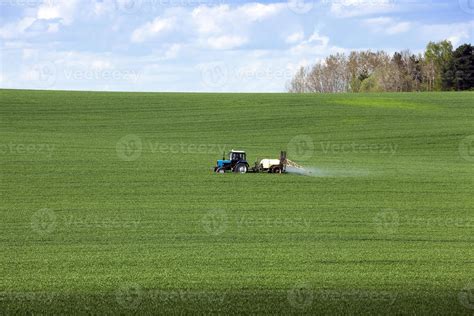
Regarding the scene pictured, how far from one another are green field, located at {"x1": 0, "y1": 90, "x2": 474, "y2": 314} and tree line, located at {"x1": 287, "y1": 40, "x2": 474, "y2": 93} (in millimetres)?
46483

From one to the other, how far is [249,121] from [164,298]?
40.2 m

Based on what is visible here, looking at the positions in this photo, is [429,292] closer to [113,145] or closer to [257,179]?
[257,179]

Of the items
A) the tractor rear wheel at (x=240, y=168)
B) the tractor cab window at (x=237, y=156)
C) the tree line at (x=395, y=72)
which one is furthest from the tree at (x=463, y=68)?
the tractor rear wheel at (x=240, y=168)

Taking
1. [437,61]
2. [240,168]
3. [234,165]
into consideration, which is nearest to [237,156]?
[234,165]

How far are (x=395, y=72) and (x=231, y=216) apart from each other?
3387 inches

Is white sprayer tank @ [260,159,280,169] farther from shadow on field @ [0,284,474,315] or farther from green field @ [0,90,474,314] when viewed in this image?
shadow on field @ [0,284,474,315]

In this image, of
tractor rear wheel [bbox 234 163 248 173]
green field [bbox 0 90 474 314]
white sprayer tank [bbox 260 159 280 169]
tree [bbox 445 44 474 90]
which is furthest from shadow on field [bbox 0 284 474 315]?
tree [bbox 445 44 474 90]

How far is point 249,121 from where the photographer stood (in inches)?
2132

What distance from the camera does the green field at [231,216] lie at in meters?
14.8

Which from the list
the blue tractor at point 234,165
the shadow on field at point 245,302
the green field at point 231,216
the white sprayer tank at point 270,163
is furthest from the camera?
the white sprayer tank at point 270,163

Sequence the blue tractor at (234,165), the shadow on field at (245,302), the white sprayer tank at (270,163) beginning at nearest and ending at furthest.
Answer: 1. the shadow on field at (245,302)
2. the blue tractor at (234,165)
3. the white sprayer tank at (270,163)

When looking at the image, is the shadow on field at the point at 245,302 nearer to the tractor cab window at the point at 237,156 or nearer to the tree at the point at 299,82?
the tractor cab window at the point at 237,156

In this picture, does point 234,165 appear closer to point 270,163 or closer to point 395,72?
point 270,163

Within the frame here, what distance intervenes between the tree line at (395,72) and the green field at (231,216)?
46483mm
